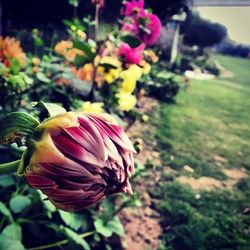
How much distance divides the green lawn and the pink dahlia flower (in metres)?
0.92

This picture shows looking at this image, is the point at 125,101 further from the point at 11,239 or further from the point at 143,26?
the point at 11,239

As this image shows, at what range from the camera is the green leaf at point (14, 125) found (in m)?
0.31

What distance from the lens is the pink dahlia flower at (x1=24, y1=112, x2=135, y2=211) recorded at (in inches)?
11.0

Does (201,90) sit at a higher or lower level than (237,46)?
lower

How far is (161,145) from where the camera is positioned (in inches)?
74.8

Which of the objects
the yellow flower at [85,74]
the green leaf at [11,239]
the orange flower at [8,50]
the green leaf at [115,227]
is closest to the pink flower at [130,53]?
the yellow flower at [85,74]

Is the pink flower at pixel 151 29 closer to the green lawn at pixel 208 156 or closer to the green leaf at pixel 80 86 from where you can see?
the green leaf at pixel 80 86

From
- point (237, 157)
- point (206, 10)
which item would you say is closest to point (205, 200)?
point (237, 157)

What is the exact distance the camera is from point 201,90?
2.90 metres

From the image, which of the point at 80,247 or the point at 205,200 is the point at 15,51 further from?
the point at 205,200

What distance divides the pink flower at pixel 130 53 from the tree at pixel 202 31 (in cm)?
37

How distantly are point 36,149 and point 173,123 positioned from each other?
1.96 meters

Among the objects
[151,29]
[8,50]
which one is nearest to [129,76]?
[151,29]

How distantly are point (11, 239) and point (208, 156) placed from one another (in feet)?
4.40
